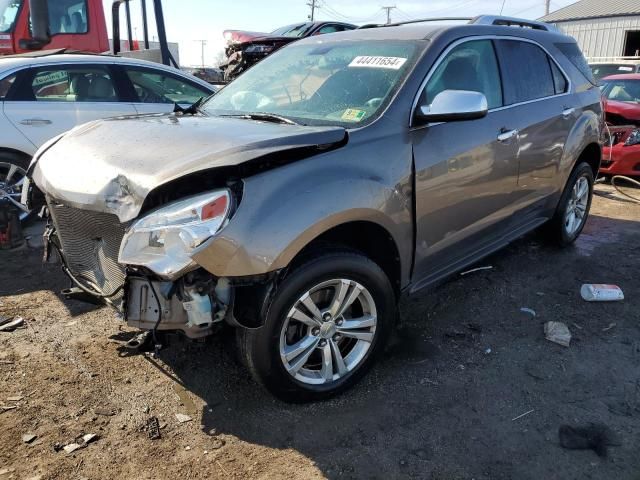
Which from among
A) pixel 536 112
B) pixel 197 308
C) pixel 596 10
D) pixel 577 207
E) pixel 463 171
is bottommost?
pixel 577 207

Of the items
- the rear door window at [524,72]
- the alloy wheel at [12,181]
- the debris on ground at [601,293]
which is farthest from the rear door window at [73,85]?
the debris on ground at [601,293]

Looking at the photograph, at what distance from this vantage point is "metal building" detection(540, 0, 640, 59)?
101 feet

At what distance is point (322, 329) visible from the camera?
2.81 metres

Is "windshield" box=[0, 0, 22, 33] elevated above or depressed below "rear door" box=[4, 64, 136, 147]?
above

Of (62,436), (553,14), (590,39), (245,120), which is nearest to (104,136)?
(245,120)

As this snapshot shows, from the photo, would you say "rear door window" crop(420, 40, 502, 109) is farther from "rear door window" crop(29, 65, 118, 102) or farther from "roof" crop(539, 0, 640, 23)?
"roof" crop(539, 0, 640, 23)

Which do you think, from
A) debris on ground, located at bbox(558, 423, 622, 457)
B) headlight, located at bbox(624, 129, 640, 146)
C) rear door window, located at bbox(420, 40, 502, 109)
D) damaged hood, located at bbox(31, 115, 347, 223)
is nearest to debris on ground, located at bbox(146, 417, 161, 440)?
damaged hood, located at bbox(31, 115, 347, 223)

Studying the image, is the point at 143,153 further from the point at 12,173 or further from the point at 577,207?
the point at 577,207

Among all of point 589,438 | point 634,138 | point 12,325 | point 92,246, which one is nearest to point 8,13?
point 12,325

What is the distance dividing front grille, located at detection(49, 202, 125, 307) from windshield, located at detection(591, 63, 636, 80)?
11.2 m

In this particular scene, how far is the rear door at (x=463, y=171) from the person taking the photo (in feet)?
10.3

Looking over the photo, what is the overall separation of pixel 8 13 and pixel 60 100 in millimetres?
3269

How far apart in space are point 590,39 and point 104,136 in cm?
3588

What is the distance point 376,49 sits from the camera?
347 cm
